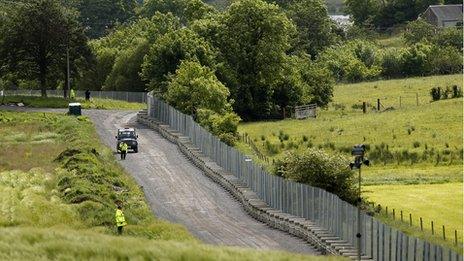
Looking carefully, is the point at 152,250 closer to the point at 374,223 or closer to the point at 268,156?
the point at 374,223

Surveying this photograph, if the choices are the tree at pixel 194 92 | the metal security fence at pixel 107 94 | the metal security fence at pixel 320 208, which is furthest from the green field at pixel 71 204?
the metal security fence at pixel 107 94

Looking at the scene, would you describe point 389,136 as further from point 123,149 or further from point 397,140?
point 123,149

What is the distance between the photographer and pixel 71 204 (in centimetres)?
6425

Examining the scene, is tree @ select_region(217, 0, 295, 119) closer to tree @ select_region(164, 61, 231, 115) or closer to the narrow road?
tree @ select_region(164, 61, 231, 115)

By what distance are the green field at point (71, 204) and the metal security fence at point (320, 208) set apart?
7.21m

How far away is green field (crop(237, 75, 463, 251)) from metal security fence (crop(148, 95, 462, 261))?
33.7 feet

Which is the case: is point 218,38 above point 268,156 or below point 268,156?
above

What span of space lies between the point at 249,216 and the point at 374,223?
1754 centimetres

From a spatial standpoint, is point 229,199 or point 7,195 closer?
point 7,195

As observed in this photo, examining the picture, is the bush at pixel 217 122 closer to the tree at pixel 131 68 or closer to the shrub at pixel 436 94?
the tree at pixel 131 68

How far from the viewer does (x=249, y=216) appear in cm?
7162

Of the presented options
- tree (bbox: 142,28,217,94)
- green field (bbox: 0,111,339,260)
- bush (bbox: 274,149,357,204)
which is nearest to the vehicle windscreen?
green field (bbox: 0,111,339,260)

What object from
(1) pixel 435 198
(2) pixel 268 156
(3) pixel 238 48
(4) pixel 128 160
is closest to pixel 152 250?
(1) pixel 435 198

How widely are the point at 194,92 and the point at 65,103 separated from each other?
2644 cm
